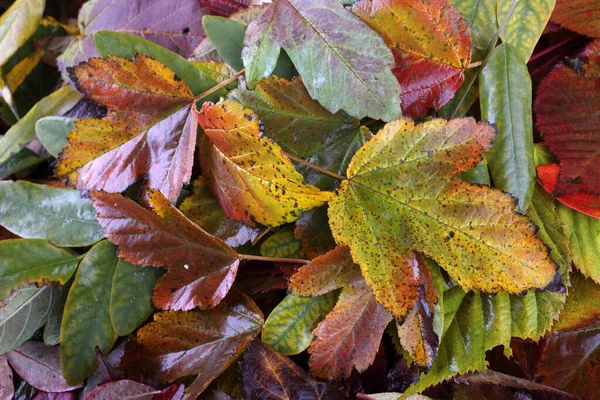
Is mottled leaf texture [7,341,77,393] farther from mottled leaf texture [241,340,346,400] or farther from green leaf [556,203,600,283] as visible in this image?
green leaf [556,203,600,283]

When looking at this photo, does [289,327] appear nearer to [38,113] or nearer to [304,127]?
[304,127]

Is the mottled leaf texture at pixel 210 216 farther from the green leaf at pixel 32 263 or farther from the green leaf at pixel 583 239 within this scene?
the green leaf at pixel 583 239

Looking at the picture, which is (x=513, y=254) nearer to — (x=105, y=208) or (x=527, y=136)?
(x=527, y=136)

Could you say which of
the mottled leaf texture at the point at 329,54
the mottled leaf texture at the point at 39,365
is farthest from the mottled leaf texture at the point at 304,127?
the mottled leaf texture at the point at 39,365

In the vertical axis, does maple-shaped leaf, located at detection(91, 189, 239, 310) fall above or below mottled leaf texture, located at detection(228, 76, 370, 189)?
below

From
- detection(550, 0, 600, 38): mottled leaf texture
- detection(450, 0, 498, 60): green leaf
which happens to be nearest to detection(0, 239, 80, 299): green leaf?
detection(450, 0, 498, 60): green leaf

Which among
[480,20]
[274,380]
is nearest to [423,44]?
[480,20]
